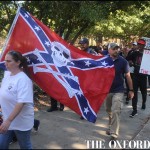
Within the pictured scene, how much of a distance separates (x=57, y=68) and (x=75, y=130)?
171cm

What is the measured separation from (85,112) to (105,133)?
4.16 feet

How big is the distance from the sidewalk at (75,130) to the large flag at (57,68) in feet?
2.33

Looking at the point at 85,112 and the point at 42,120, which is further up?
the point at 85,112

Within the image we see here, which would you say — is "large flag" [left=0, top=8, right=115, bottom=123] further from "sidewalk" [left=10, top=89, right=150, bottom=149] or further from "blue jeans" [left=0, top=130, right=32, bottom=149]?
"blue jeans" [left=0, top=130, right=32, bottom=149]

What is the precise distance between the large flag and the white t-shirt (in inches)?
51.9

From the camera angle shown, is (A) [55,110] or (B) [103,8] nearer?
(B) [103,8]

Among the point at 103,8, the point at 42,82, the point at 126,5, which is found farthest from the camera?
the point at 103,8

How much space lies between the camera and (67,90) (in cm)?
545

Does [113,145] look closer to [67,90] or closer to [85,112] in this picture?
[85,112]

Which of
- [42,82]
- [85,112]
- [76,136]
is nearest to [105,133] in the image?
[76,136]

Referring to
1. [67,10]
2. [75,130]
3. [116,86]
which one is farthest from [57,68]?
[67,10]

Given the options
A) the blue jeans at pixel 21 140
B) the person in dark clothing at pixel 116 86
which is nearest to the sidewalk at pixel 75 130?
the person in dark clothing at pixel 116 86

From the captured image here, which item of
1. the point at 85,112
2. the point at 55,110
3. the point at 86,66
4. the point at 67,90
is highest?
the point at 86,66

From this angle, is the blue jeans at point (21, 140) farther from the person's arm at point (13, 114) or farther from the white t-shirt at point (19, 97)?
the person's arm at point (13, 114)
